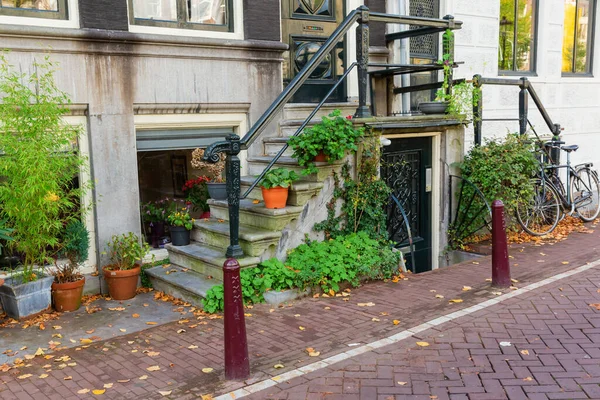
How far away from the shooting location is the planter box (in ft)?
18.7

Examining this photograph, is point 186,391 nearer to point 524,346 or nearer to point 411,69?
point 524,346

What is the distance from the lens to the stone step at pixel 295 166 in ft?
22.2

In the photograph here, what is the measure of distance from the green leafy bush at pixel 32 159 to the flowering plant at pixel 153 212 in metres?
1.28

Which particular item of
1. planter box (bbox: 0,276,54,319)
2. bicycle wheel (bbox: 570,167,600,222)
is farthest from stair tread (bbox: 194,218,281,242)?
bicycle wheel (bbox: 570,167,600,222)

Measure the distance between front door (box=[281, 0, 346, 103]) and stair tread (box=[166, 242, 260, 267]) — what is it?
2770 mm

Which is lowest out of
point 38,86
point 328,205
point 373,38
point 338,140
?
point 328,205

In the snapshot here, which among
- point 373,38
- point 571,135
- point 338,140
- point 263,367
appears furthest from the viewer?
point 571,135

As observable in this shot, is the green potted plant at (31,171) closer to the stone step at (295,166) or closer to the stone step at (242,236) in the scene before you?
the stone step at (242,236)

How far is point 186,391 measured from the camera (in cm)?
417

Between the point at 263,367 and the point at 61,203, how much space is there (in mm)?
2772

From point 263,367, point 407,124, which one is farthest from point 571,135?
point 263,367

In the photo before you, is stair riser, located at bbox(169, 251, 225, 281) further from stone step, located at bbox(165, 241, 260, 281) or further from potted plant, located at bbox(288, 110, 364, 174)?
potted plant, located at bbox(288, 110, 364, 174)

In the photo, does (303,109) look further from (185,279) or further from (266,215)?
(185,279)

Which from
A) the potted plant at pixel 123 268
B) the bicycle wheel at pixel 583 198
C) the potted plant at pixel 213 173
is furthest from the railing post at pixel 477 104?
the potted plant at pixel 123 268
